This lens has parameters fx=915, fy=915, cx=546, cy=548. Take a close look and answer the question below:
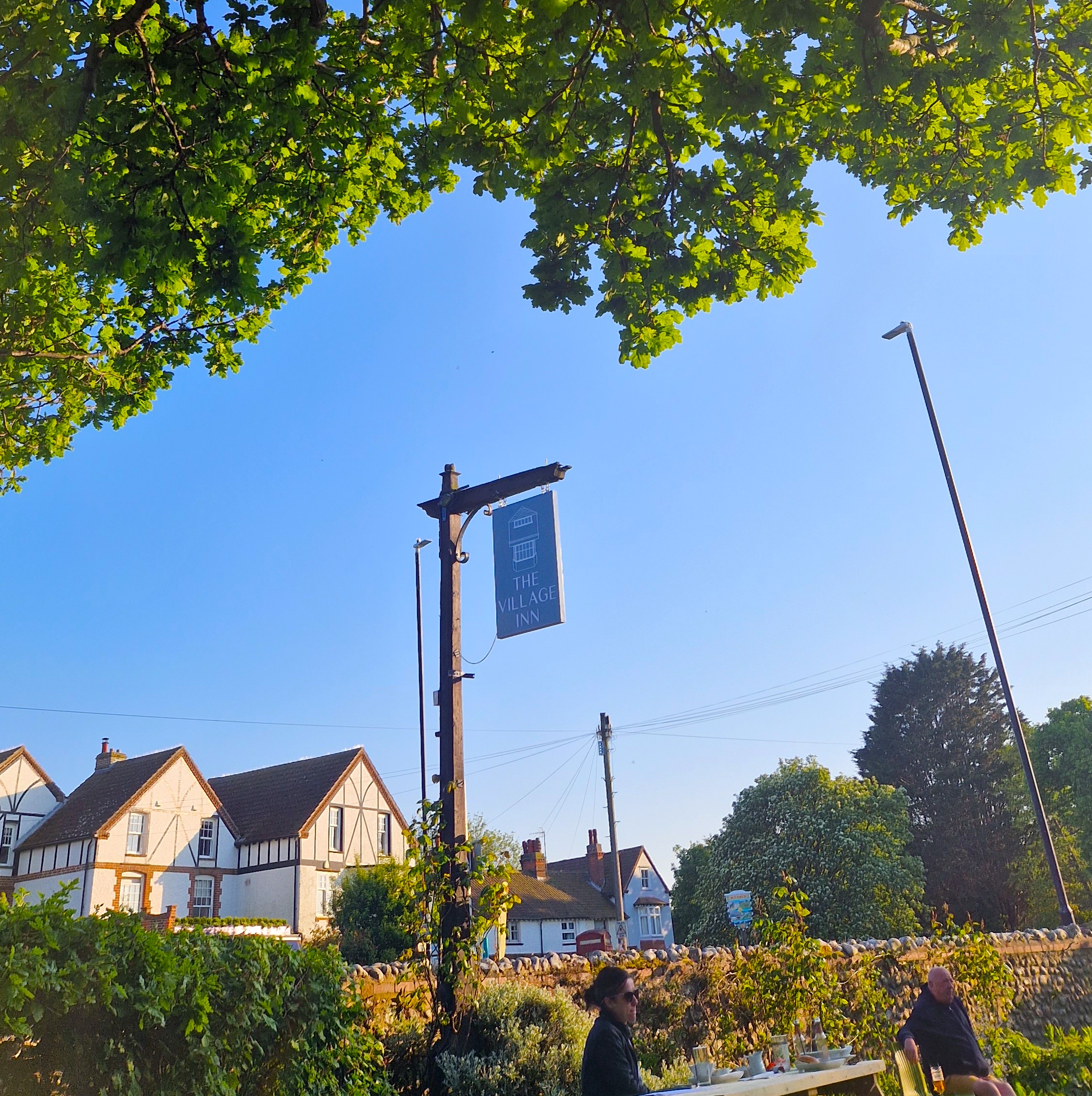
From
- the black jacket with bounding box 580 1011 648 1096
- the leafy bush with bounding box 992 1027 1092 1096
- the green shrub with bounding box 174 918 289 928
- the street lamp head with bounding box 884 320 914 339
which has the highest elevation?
the street lamp head with bounding box 884 320 914 339

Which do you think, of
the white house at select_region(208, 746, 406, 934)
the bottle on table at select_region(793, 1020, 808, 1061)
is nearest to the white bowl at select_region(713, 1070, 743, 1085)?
the bottle on table at select_region(793, 1020, 808, 1061)

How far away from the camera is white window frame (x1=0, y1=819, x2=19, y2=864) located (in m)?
33.3

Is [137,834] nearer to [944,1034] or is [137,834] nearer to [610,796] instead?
[610,796]

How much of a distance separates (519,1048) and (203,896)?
3011cm

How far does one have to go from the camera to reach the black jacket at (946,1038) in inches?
291

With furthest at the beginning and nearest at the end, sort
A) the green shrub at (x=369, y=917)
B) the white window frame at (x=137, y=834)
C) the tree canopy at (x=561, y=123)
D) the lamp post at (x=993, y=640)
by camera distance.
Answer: the white window frame at (x=137, y=834) → the green shrub at (x=369, y=917) → the lamp post at (x=993, y=640) → the tree canopy at (x=561, y=123)

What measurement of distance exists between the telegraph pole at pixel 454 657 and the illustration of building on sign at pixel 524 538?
0.95 ft

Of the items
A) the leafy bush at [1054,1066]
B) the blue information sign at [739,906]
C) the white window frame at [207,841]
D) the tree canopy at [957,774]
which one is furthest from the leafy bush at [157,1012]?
the tree canopy at [957,774]

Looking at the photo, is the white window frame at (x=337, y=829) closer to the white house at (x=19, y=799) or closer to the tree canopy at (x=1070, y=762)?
the white house at (x=19, y=799)

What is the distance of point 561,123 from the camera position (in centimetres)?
573

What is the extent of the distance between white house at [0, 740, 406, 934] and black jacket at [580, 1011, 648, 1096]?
29.0m

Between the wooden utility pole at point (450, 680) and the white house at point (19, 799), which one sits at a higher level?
the white house at point (19, 799)

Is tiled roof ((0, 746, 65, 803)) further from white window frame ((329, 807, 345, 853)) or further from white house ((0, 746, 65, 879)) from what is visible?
white window frame ((329, 807, 345, 853))

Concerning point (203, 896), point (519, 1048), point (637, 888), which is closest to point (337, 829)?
point (203, 896)
